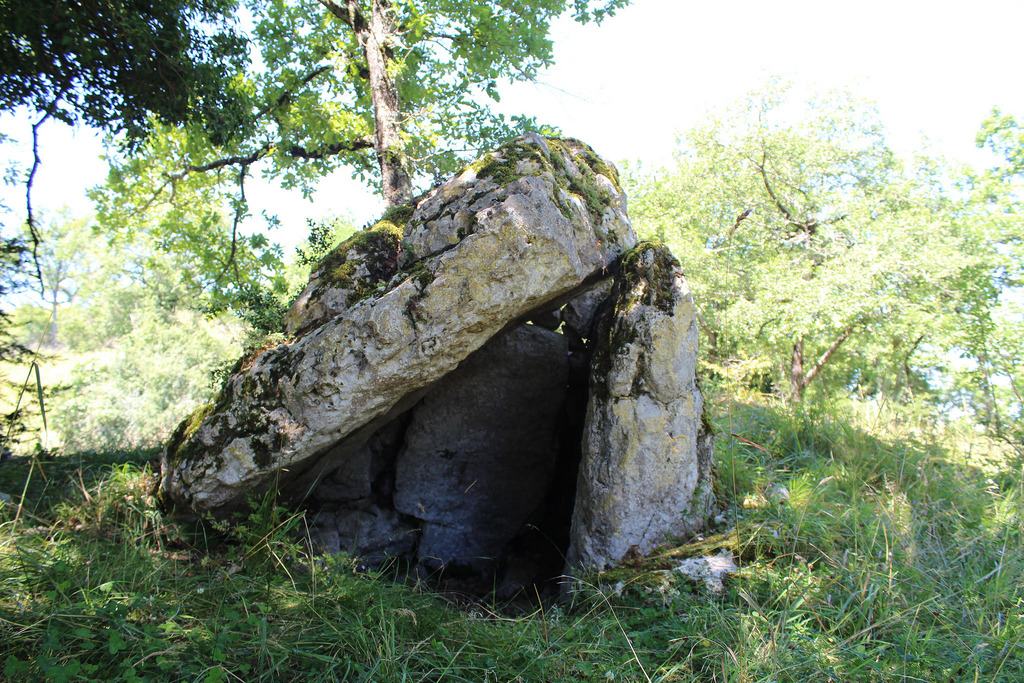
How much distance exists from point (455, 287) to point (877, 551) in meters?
3.16

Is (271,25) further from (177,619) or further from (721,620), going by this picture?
(721,620)

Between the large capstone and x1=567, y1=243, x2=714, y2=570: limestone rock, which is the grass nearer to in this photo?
x1=567, y1=243, x2=714, y2=570: limestone rock

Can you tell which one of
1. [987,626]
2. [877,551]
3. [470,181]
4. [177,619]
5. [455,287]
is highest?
[470,181]

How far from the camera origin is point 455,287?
137 inches

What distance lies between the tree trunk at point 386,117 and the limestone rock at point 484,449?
2839mm

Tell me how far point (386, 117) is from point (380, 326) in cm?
431

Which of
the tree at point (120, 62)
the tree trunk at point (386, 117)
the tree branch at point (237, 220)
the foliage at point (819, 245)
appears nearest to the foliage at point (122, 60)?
the tree at point (120, 62)

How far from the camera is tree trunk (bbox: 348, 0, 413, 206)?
664cm

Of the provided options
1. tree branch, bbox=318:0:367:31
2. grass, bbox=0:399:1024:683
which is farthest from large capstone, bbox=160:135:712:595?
tree branch, bbox=318:0:367:31

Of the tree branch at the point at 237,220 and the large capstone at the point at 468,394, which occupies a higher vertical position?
the tree branch at the point at 237,220

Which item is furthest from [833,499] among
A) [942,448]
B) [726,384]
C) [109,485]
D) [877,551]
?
[109,485]

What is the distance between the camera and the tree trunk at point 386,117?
21.8 ft

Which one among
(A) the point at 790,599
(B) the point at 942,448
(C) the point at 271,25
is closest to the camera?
(A) the point at 790,599

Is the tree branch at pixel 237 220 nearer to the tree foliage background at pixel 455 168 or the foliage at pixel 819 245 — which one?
the tree foliage background at pixel 455 168
